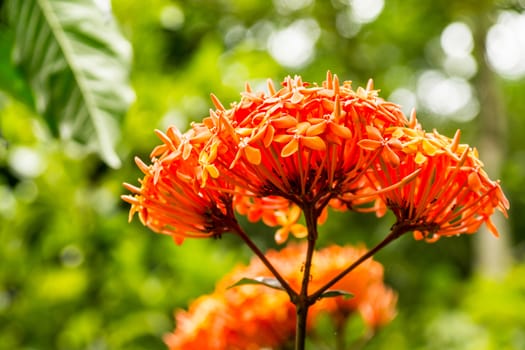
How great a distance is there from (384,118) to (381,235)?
321 centimetres

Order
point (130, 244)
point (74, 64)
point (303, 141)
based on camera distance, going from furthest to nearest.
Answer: point (130, 244) → point (74, 64) → point (303, 141)

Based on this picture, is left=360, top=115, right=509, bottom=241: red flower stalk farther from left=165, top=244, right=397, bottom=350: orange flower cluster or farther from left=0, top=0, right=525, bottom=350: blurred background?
left=0, top=0, right=525, bottom=350: blurred background

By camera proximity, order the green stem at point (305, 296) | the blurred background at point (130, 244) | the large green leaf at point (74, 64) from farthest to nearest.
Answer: the blurred background at point (130, 244) → the large green leaf at point (74, 64) → the green stem at point (305, 296)

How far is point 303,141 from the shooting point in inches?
23.1

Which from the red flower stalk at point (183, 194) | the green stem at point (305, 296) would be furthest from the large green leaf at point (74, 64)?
the green stem at point (305, 296)

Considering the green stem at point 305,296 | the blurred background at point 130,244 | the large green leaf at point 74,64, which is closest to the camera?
the green stem at point 305,296

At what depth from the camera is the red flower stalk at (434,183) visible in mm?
632

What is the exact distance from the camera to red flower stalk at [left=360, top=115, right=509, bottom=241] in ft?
2.07

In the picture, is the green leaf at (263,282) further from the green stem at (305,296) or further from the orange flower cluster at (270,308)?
the orange flower cluster at (270,308)

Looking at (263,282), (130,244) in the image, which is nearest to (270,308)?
(263,282)

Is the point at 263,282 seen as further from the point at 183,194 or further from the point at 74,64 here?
the point at 74,64

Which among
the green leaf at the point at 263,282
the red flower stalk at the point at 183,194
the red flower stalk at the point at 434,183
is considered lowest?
the green leaf at the point at 263,282

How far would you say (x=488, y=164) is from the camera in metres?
3.88

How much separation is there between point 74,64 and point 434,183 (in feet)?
1.87
